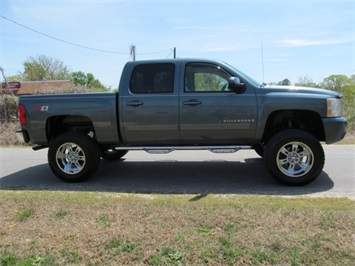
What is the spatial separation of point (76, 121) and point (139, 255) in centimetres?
Result: 397

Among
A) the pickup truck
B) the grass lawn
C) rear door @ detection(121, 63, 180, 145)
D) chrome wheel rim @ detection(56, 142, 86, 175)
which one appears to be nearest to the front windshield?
the pickup truck

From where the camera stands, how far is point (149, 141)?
602cm

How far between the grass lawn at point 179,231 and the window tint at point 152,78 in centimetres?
209

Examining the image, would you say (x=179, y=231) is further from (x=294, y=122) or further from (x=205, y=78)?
(x=294, y=122)

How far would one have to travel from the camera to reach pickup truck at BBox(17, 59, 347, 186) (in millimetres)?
5473

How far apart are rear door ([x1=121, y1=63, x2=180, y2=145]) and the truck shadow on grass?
80 centimetres

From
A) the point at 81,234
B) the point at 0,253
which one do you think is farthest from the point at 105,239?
the point at 0,253

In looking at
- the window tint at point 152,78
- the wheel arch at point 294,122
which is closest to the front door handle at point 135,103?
the window tint at point 152,78

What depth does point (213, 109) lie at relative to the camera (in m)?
5.66

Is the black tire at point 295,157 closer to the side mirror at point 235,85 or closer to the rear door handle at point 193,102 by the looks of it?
the side mirror at point 235,85

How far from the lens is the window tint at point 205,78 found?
19.0 feet

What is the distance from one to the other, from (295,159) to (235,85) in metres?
1.59

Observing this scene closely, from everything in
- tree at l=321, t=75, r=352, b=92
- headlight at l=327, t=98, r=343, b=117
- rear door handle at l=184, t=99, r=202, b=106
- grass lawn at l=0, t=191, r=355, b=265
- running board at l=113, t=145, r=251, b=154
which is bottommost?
grass lawn at l=0, t=191, r=355, b=265

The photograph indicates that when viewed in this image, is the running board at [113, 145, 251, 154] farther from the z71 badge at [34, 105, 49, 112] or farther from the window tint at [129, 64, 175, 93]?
the z71 badge at [34, 105, 49, 112]
